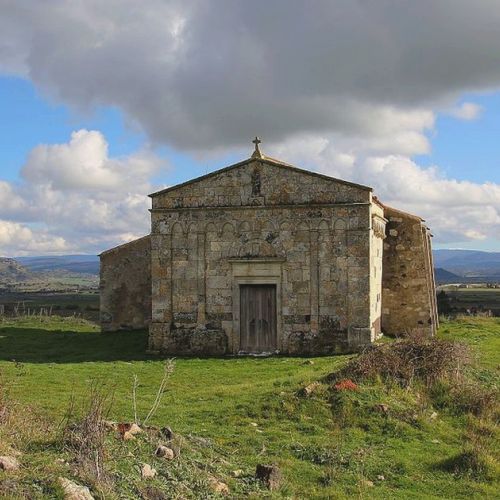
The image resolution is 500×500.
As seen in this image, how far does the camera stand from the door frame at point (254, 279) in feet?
66.7

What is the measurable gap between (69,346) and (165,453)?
52.2 ft

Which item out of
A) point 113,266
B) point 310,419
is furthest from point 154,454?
point 113,266

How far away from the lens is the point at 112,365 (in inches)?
737

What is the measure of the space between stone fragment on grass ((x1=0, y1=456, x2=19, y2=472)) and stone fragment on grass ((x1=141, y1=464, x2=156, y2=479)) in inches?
54.3

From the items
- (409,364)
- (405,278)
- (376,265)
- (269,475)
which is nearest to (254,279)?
(376,265)

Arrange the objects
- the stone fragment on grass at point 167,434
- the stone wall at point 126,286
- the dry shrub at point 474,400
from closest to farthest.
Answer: the stone fragment on grass at point 167,434, the dry shrub at point 474,400, the stone wall at point 126,286

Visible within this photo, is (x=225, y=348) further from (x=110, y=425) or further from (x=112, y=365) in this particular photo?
(x=110, y=425)

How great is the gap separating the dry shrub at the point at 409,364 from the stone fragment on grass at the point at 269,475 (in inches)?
181

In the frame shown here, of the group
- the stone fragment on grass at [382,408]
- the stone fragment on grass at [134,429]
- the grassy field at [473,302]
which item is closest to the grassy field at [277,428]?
the stone fragment on grass at [382,408]

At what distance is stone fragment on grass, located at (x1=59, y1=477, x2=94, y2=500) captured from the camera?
645cm

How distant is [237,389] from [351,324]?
657 cm

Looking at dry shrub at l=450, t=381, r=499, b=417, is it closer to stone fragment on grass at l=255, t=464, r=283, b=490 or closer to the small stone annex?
stone fragment on grass at l=255, t=464, r=283, b=490

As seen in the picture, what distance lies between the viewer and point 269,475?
8328 mm

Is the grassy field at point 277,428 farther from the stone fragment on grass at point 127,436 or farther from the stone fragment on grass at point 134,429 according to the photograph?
the stone fragment on grass at point 134,429
